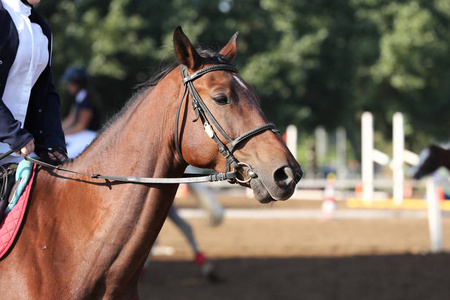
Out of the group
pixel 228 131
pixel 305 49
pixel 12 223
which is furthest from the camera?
pixel 305 49

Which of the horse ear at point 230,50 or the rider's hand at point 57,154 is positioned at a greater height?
the horse ear at point 230,50

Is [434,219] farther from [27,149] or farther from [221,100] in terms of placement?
[27,149]

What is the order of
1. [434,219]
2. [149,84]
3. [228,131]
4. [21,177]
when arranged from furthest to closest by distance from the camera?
1. [434,219]
2. [149,84]
3. [21,177]
4. [228,131]

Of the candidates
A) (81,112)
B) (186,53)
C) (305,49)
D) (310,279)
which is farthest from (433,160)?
(305,49)

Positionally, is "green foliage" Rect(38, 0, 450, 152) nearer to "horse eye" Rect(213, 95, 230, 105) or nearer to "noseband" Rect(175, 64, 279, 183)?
"noseband" Rect(175, 64, 279, 183)

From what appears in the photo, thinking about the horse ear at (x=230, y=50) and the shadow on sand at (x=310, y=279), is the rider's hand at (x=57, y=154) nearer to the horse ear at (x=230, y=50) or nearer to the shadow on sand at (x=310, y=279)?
the horse ear at (x=230, y=50)

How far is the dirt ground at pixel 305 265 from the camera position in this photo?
25.7 ft

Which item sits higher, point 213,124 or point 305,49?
point 213,124

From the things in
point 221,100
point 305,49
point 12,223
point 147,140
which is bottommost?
point 305,49

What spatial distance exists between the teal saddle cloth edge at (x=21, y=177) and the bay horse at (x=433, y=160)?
10.4m

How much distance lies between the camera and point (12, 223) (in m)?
2.95

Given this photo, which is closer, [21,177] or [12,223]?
[12,223]

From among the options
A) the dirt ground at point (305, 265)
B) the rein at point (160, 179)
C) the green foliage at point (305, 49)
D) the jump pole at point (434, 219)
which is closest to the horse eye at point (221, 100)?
the rein at point (160, 179)

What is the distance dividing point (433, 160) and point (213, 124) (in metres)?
10.5
